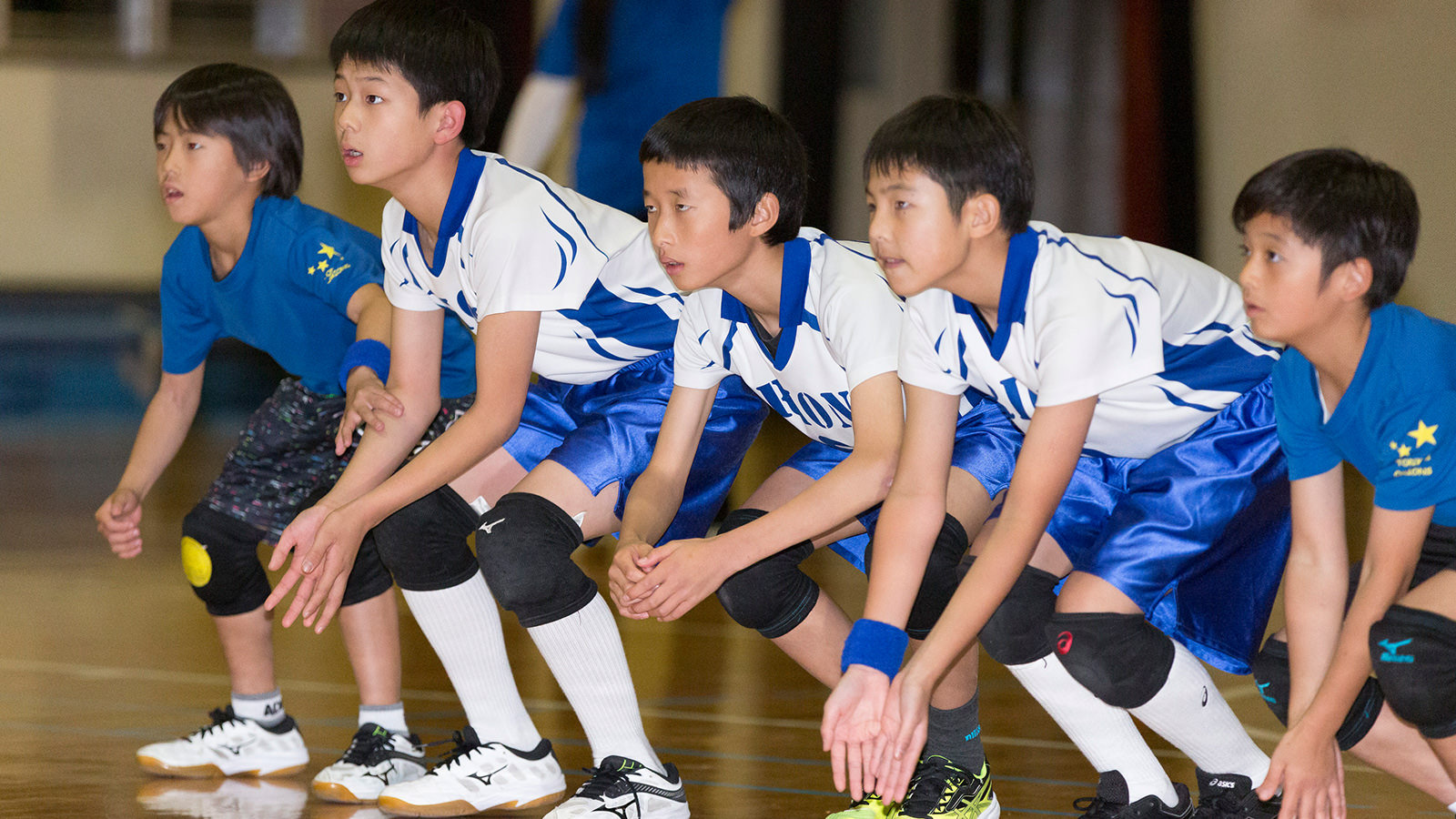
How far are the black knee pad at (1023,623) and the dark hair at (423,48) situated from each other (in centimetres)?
101

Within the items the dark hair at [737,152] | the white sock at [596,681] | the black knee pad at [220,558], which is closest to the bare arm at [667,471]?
the white sock at [596,681]

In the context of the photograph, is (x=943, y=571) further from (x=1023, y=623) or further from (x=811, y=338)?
(x=811, y=338)

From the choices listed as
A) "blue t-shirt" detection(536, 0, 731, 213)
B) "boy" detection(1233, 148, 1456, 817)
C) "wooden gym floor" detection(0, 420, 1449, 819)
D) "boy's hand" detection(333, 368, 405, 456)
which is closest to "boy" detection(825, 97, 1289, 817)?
"boy" detection(1233, 148, 1456, 817)

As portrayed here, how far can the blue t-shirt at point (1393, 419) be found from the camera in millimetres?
1636

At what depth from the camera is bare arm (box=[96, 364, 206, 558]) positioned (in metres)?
2.38

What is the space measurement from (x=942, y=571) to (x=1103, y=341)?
1.13 ft

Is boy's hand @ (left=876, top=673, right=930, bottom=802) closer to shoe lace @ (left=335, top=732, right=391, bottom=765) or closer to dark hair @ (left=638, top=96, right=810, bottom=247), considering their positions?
dark hair @ (left=638, top=96, right=810, bottom=247)

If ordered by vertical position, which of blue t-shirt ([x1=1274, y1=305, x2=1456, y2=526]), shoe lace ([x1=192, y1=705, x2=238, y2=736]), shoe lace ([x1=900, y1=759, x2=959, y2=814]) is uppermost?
blue t-shirt ([x1=1274, y1=305, x2=1456, y2=526])

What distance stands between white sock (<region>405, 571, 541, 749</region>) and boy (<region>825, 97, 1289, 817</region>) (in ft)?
2.17

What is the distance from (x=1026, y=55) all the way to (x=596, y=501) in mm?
7090

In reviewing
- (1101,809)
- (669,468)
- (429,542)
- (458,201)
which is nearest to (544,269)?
(458,201)

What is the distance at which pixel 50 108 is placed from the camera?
26.1 ft

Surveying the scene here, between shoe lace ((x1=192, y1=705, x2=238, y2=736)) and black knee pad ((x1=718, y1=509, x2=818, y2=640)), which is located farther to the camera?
shoe lace ((x1=192, y1=705, x2=238, y2=736))

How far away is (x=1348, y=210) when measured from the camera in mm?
1669
